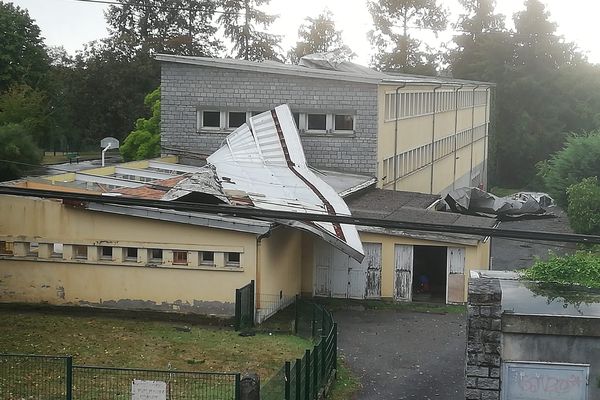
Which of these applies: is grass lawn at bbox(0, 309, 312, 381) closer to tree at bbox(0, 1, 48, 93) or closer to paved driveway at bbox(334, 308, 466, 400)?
paved driveway at bbox(334, 308, 466, 400)

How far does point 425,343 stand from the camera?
21.3 meters

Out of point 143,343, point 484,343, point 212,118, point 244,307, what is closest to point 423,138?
point 212,118

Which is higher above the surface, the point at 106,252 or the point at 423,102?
the point at 423,102

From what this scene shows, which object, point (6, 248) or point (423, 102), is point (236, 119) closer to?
point (423, 102)

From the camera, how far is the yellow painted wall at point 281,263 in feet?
73.7

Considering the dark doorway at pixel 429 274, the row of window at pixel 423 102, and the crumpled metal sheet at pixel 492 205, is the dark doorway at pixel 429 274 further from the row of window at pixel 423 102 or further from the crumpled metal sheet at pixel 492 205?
the crumpled metal sheet at pixel 492 205

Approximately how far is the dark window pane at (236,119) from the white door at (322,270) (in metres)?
8.86

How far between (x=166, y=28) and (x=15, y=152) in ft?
124

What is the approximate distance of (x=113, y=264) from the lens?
22.4 m

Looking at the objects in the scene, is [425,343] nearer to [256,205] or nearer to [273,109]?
[256,205]

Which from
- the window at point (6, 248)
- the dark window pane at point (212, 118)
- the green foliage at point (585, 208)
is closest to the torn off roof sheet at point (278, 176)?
the dark window pane at point (212, 118)

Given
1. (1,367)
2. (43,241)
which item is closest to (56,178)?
(43,241)

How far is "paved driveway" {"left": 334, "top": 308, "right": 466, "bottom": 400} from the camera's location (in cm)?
1764

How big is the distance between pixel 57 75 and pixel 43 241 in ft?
161
